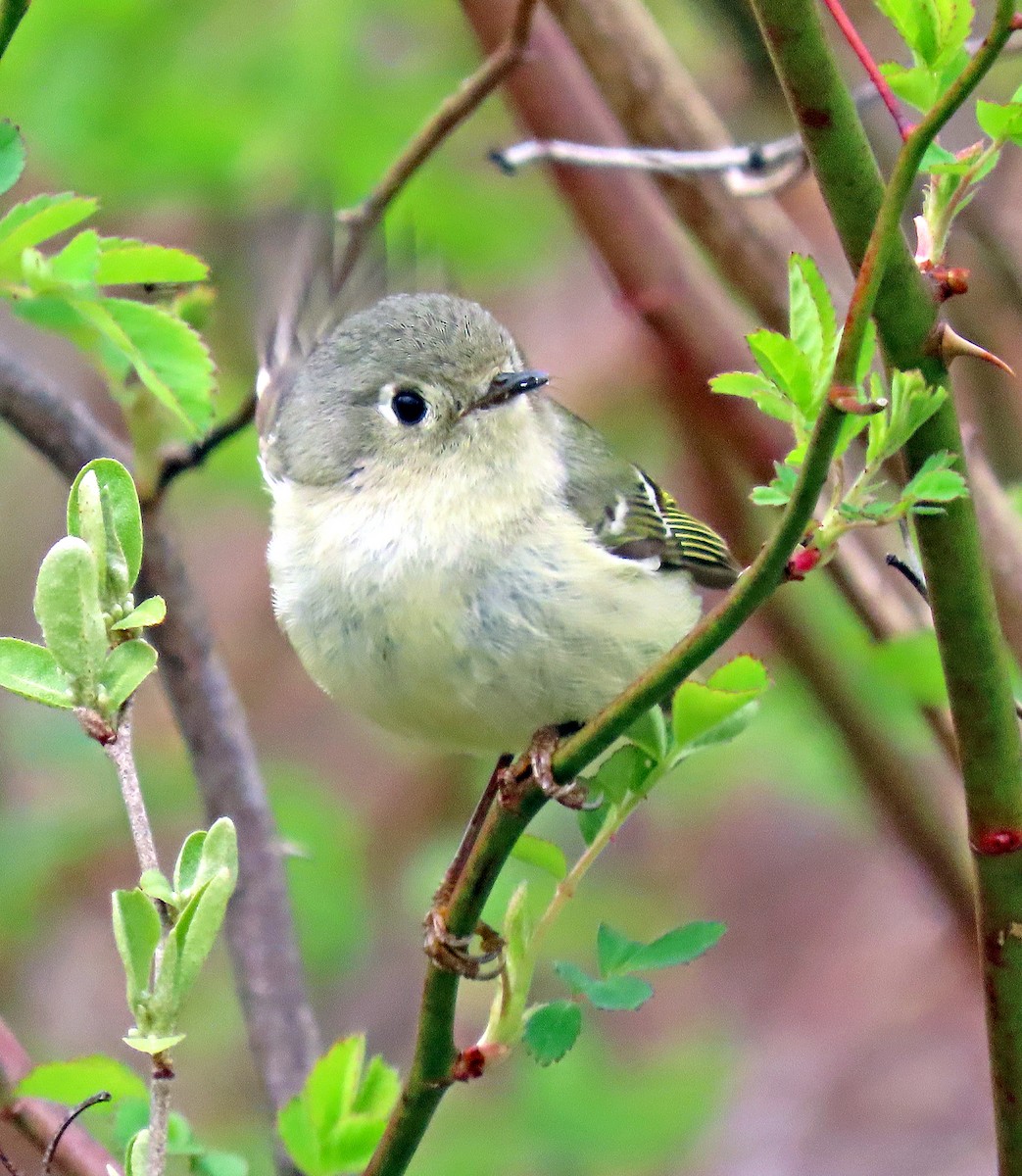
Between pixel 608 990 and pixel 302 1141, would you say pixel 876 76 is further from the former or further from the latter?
pixel 302 1141

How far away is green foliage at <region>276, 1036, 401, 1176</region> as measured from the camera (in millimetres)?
1475

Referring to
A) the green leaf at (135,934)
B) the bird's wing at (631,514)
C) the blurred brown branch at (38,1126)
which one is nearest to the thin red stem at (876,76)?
the green leaf at (135,934)

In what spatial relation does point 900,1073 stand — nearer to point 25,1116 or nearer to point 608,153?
point 608,153

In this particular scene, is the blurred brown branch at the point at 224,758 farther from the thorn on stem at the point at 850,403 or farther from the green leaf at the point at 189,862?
the thorn on stem at the point at 850,403

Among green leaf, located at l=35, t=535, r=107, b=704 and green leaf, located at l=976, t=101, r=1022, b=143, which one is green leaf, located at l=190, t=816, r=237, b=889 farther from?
green leaf, located at l=976, t=101, r=1022, b=143

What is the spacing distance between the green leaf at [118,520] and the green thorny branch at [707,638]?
0.38 meters

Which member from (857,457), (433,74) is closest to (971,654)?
(857,457)

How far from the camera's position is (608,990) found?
1.45 metres

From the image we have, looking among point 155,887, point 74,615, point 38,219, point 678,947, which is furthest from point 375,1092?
point 38,219

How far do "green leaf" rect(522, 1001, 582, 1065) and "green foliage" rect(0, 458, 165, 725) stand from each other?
1.72 feet

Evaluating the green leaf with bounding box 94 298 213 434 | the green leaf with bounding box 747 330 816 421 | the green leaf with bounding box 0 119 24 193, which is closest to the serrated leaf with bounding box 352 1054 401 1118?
the green leaf with bounding box 94 298 213 434

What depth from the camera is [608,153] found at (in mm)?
2580

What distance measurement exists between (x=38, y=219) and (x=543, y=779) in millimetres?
706

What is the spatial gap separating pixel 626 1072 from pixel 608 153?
2138mm
